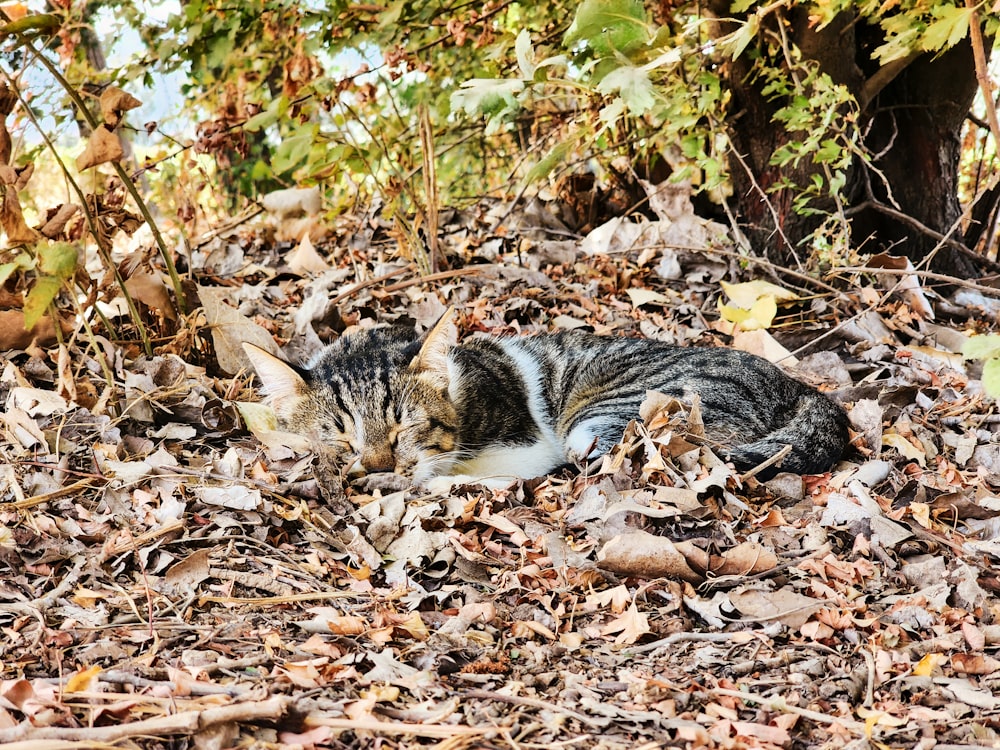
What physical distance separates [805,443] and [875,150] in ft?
9.89

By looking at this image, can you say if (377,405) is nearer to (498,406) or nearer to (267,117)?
(498,406)

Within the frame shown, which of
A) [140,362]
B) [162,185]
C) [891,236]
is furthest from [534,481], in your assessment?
[162,185]

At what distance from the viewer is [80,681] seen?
2344 millimetres

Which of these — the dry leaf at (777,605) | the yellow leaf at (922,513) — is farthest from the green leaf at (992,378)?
the yellow leaf at (922,513)

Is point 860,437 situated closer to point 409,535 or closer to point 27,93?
point 409,535

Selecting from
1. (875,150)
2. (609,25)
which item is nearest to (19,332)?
(609,25)

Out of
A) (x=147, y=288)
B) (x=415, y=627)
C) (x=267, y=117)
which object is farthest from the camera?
(x=267, y=117)

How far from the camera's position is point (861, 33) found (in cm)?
586

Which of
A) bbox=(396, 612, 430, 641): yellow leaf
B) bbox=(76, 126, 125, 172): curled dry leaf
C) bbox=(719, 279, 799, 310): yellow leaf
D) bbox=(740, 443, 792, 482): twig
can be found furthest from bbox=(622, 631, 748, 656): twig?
bbox=(76, 126, 125, 172): curled dry leaf

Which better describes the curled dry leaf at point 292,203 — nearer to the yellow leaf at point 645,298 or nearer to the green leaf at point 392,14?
the green leaf at point 392,14

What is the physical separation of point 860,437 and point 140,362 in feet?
11.0

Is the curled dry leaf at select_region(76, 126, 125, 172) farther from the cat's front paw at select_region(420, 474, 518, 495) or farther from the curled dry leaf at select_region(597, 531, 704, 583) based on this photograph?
the curled dry leaf at select_region(597, 531, 704, 583)

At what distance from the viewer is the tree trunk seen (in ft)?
18.4

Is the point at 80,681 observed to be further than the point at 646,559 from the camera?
No
